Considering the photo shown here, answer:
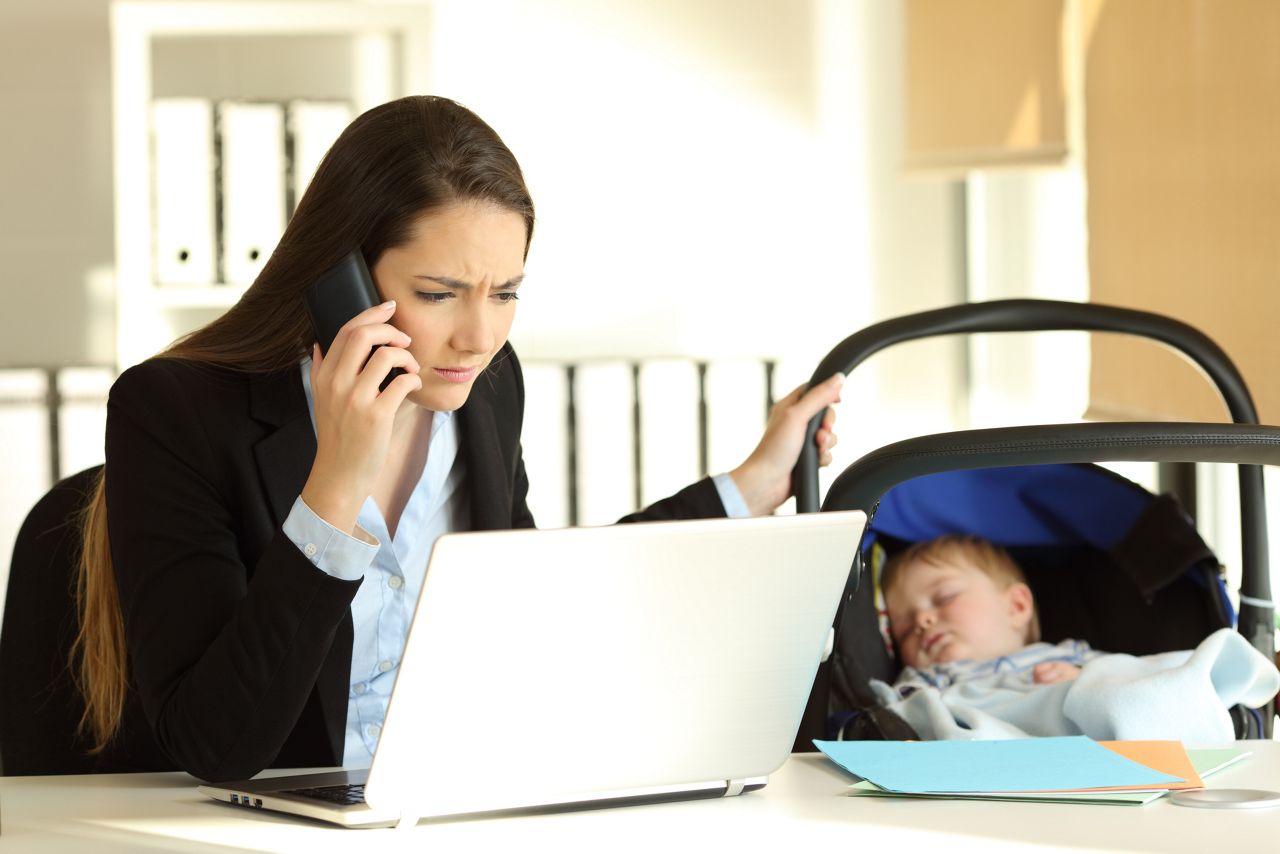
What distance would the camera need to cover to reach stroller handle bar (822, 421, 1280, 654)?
1102 millimetres

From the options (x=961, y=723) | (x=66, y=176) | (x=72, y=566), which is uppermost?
(x=66, y=176)

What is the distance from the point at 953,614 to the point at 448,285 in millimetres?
765

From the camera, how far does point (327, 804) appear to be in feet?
3.15

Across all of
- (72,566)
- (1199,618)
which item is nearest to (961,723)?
(1199,618)

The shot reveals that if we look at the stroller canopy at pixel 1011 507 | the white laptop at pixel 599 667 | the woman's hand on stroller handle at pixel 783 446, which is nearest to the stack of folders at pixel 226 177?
the stroller canopy at pixel 1011 507

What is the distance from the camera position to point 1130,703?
123 centimetres

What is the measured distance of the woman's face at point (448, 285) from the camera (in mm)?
1242

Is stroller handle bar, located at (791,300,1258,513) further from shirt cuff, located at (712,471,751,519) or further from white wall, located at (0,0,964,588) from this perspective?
white wall, located at (0,0,964,588)

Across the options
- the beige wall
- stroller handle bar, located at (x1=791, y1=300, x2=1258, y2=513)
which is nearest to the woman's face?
stroller handle bar, located at (x1=791, y1=300, x2=1258, y2=513)

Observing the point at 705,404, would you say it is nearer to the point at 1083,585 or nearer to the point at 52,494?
the point at 1083,585

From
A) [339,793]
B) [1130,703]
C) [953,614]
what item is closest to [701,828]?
[339,793]

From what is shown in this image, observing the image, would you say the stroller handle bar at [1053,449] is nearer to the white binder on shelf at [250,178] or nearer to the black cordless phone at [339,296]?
the black cordless phone at [339,296]

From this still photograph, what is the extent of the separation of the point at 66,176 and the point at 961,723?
2.49m

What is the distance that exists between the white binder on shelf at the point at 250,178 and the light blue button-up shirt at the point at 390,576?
165 centimetres
